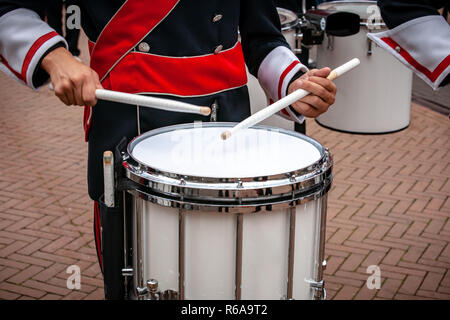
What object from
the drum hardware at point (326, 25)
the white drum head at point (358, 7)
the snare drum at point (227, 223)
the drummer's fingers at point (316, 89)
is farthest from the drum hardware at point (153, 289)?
the white drum head at point (358, 7)

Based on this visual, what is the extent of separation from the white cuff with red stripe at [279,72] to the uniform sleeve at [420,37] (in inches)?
10.1

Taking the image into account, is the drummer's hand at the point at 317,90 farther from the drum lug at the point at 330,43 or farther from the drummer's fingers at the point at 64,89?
the drum lug at the point at 330,43

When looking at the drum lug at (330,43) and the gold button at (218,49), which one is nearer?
the gold button at (218,49)

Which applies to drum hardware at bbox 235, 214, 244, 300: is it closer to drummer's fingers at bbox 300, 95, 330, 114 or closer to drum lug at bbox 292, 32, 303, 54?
drummer's fingers at bbox 300, 95, 330, 114

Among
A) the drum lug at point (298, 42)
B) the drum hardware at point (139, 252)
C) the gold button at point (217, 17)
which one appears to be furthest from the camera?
the drum lug at point (298, 42)

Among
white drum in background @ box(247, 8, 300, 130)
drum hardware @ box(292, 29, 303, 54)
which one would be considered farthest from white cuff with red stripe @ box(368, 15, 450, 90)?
drum hardware @ box(292, 29, 303, 54)

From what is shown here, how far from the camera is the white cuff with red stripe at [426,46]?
72.2 inches

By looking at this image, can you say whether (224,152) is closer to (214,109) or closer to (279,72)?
(214,109)

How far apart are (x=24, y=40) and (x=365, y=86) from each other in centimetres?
415

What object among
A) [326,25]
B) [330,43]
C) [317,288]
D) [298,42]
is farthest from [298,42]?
[317,288]

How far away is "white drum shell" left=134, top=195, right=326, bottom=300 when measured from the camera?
65.5 inches

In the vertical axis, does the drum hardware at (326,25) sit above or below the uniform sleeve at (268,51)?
below

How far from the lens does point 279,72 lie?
6.72 ft

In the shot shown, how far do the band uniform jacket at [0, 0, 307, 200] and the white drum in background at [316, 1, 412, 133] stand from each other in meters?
3.50
